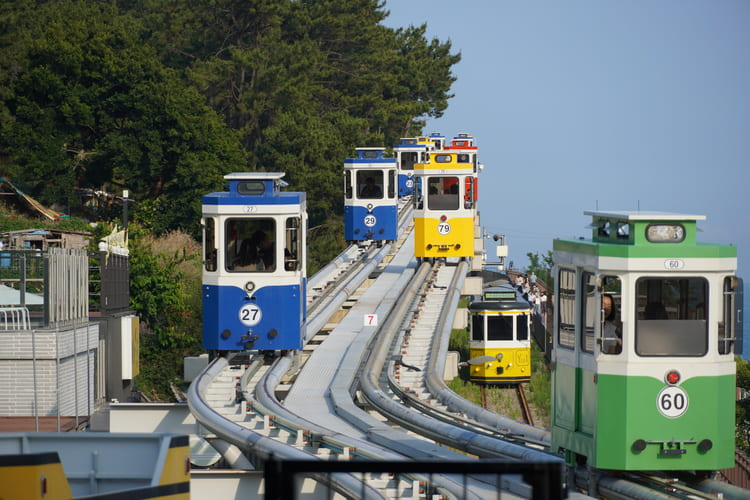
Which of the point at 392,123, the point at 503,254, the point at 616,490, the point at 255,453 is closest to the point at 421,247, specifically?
the point at 503,254

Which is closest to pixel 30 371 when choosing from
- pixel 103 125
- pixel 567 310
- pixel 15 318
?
pixel 15 318

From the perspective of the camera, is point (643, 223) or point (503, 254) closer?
point (643, 223)

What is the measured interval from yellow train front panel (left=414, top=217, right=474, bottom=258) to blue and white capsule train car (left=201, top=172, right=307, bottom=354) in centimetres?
1440

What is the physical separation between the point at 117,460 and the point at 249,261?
11.1 meters

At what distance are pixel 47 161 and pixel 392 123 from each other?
32.9 m

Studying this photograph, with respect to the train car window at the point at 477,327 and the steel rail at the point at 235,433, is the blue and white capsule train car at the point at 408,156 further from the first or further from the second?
the steel rail at the point at 235,433

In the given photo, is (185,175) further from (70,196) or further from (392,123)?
(392,123)

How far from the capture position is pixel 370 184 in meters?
38.0

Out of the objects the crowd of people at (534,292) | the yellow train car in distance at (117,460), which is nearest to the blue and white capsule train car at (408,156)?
the crowd of people at (534,292)

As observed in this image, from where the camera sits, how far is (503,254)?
4559cm

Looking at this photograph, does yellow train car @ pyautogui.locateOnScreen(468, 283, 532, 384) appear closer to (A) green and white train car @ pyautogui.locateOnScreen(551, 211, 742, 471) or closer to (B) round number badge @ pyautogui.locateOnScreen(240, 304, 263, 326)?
(B) round number badge @ pyautogui.locateOnScreen(240, 304, 263, 326)

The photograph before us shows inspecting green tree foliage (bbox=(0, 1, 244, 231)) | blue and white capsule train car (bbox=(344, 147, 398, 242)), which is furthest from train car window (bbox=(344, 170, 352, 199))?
green tree foliage (bbox=(0, 1, 244, 231))

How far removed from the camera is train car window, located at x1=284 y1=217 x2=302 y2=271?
18719mm

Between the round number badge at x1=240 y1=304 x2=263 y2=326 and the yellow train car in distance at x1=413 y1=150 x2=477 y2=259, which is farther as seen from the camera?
the yellow train car in distance at x1=413 y1=150 x2=477 y2=259
